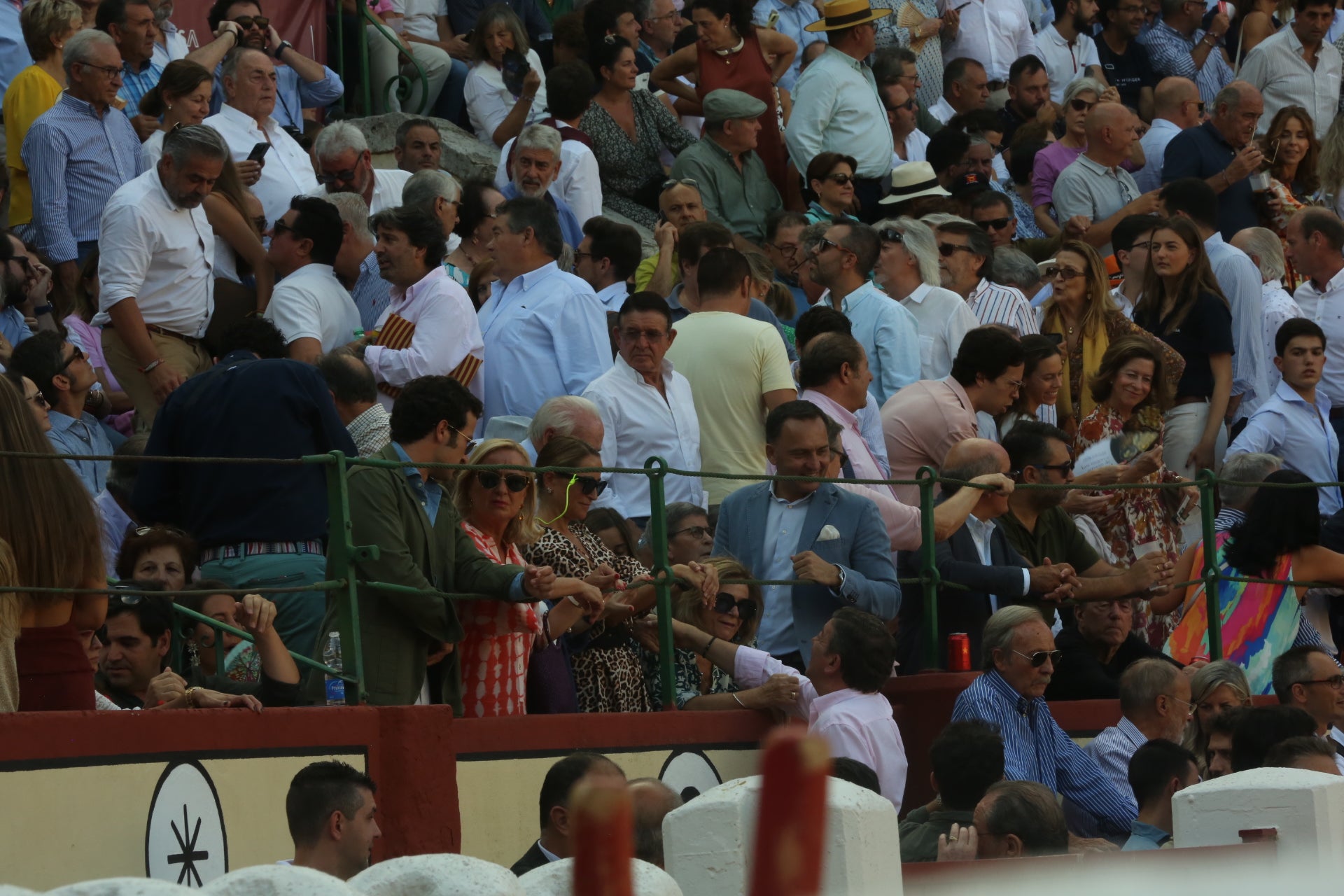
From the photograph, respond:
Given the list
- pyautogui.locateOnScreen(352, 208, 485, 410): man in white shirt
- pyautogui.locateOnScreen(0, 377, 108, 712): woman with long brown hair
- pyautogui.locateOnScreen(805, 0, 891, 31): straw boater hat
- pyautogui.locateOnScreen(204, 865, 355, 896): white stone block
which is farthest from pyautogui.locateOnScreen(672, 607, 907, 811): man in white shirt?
pyautogui.locateOnScreen(805, 0, 891, 31): straw boater hat

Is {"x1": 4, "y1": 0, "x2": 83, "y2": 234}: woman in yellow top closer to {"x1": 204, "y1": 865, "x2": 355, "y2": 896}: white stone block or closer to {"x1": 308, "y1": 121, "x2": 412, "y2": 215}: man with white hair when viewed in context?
{"x1": 308, "y1": 121, "x2": 412, "y2": 215}: man with white hair

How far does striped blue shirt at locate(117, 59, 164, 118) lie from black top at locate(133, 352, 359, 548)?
4.88m

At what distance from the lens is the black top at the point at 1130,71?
18375 mm

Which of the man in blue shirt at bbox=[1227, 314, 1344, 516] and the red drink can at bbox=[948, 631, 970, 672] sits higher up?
the man in blue shirt at bbox=[1227, 314, 1344, 516]

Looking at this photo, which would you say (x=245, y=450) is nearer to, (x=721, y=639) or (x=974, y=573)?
(x=721, y=639)

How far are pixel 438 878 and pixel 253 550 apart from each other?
13.2 ft

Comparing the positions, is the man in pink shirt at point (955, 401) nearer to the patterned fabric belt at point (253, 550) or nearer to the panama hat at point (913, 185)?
the patterned fabric belt at point (253, 550)

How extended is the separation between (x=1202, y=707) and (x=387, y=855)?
11.2 feet

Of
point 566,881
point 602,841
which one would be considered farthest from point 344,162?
point 602,841

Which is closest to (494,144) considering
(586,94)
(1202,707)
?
(586,94)

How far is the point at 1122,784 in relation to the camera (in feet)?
25.5

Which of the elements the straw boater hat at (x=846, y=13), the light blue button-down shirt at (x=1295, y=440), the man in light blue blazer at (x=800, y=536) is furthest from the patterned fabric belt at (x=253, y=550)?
the straw boater hat at (x=846, y=13)

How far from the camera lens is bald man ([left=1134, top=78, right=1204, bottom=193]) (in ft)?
50.6

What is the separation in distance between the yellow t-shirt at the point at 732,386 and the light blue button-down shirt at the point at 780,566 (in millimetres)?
1244
